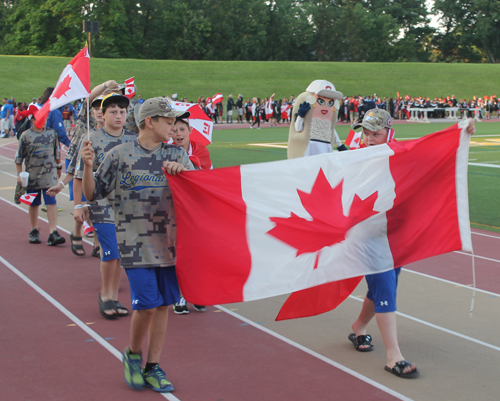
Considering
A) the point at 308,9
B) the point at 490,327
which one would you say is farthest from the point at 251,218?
the point at 308,9

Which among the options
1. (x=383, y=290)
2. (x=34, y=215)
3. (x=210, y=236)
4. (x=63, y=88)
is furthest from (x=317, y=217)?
(x=34, y=215)

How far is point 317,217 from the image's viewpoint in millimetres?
4953

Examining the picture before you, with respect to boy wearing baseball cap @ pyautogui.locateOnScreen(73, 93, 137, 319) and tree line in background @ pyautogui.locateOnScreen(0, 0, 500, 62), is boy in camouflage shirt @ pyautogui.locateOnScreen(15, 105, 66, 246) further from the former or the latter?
tree line in background @ pyautogui.locateOnScreen(0, 0, 500, 62)

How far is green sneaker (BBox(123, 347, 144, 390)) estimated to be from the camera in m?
4.53

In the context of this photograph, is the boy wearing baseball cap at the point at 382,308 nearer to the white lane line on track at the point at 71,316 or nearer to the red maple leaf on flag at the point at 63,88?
the white lane line on track at the point at 71,316

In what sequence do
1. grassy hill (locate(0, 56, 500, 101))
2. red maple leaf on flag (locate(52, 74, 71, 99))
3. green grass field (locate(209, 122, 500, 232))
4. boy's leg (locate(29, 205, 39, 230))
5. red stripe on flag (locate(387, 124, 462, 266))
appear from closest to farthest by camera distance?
1. red stripe on flag (locate(387, 124, 462, 266))
2. red maple leaf on flag (locate(52, 74, 71, 99))
3. boy's leg (locate(29, 205, 39, 230))
4. green grass field (locate(209, 122, 500, 232))
5. grassy hill (locate(0, 56, 500, 101))

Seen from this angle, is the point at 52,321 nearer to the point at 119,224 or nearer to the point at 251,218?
the point at 119,224

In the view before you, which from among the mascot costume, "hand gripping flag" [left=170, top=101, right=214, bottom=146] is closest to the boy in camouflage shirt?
"hand gripping flag" [left=170, top=101, right=214, bottom=146]

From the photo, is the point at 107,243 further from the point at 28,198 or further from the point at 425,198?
the point at 28,198

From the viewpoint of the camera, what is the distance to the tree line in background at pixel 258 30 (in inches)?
2977

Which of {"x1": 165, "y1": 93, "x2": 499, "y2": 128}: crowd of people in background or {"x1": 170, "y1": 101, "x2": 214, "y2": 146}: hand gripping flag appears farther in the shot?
{"x1": 165, "y1": 93, "x2": 499, "y2": 128}: crowd of people in background

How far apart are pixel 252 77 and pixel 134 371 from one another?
59.1m

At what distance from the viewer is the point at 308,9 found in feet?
327

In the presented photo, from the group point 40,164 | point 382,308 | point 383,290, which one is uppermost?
point 40,164
